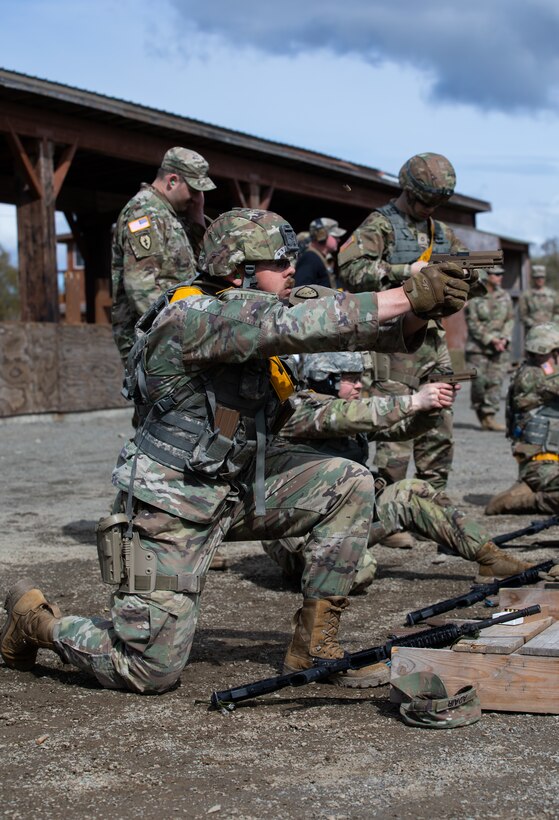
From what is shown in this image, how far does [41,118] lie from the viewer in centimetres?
1444

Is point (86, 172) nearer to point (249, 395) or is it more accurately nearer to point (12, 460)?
point (12, 460)

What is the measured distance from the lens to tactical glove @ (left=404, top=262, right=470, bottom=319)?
3.44 meters

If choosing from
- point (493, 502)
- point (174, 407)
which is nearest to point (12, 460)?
point (493, 502)

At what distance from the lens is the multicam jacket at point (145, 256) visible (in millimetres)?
6059

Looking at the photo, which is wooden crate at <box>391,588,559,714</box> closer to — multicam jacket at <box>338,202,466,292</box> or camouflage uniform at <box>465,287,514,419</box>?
multicam jacket at <box>338,202,466,292</box>

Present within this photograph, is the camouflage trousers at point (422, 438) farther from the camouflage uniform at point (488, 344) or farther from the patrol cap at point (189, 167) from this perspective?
the camouflage uniform at point (488, 344)

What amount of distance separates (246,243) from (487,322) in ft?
37.6

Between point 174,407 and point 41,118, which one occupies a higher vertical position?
point 41,118

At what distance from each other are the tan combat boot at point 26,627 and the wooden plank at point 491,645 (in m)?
1.49

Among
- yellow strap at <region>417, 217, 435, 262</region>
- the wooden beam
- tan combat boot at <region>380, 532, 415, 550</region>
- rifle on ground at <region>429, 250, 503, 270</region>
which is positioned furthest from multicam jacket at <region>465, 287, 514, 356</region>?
rifle on ground at <region>429, 250, 503, 270</region>

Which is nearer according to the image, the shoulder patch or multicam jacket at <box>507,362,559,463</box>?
the shoulder patch

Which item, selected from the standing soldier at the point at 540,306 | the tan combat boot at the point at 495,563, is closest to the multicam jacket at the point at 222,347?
the tan combat boot at the point at 495,563

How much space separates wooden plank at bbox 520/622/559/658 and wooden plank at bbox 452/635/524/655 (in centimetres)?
4

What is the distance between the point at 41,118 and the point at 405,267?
366 inches
